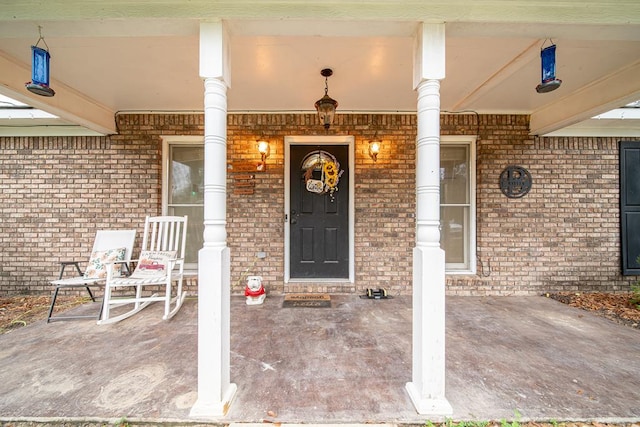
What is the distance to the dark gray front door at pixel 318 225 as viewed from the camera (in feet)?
11.9

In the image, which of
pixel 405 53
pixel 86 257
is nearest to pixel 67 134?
pixel 86 257

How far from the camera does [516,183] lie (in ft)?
11.8

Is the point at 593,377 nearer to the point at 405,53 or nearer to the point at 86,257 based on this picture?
the point at 405,53

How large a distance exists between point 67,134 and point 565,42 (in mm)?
5605

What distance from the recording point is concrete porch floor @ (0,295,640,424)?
149 centimetres

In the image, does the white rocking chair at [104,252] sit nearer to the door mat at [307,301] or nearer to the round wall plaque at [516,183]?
the door mat at [307,301]

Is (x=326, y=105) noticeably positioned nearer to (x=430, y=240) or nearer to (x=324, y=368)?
(x=430, y=240)

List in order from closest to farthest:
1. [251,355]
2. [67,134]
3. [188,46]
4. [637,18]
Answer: [637,18] < [251,355] < [188,46] < [67,134]

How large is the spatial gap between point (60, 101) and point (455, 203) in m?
4.97

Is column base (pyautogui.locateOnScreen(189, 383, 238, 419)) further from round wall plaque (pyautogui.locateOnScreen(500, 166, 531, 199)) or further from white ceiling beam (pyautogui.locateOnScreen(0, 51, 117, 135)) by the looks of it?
round wall plaque (pyautogui.locateOnScreen(500, 166, 531, 199))

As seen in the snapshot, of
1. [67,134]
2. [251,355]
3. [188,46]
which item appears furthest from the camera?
[67,134]

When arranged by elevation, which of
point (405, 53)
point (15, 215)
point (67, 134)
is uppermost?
point (405, 53)

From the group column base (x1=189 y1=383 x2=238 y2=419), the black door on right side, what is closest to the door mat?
column base (x1=189 y1=383 x2=238 y2=419)

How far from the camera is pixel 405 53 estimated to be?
2.27 metres
